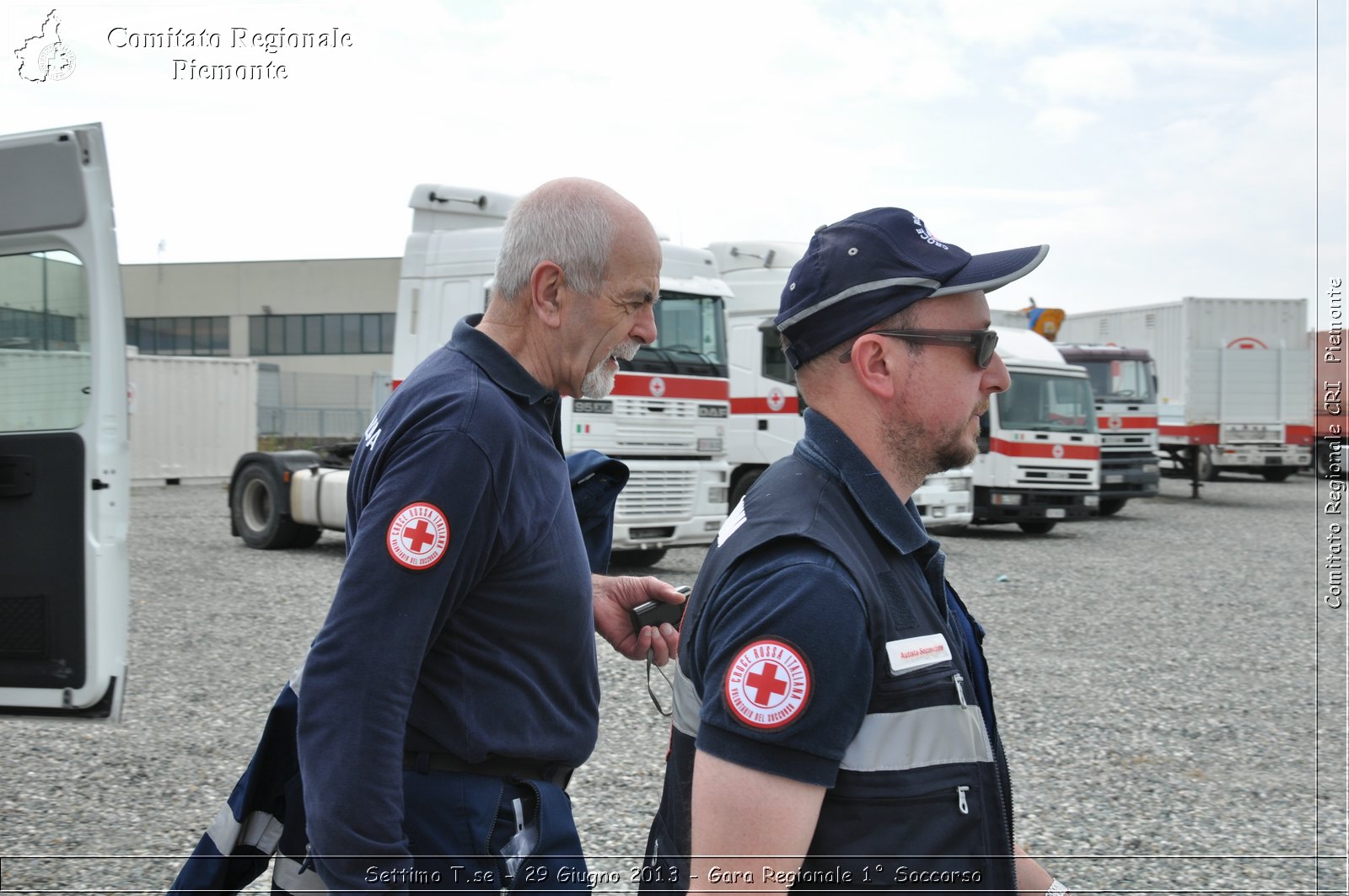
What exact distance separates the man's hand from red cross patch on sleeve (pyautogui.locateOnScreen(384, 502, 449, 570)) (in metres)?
0.72

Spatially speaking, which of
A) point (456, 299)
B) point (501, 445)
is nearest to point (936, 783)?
point (501, 445)

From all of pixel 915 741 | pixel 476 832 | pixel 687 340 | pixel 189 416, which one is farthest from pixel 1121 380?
pixel 915 741

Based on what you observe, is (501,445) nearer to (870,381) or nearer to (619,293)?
(619,293)

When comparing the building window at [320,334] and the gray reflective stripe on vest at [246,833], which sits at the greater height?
the building window at [320,334]

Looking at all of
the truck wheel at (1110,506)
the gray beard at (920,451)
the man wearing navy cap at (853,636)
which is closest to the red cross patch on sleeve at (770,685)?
the man wearing navy cap at (853,636)

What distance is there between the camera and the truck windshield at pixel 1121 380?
1978 cm

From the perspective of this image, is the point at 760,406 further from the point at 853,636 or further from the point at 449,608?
the point at 853,636

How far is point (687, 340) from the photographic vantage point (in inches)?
449

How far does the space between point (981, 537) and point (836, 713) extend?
16.4 m

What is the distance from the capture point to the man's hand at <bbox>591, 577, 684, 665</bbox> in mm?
2432

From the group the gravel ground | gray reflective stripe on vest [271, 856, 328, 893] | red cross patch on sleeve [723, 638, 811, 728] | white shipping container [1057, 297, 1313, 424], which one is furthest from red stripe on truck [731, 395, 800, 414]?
white shipping container [1057, 297, 1313, 424]

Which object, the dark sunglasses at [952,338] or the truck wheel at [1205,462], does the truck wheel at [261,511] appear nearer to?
the dark sunglasses at [952,338]

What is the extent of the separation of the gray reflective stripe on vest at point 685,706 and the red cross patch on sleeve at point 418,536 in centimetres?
43

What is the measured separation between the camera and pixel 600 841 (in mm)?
4660
